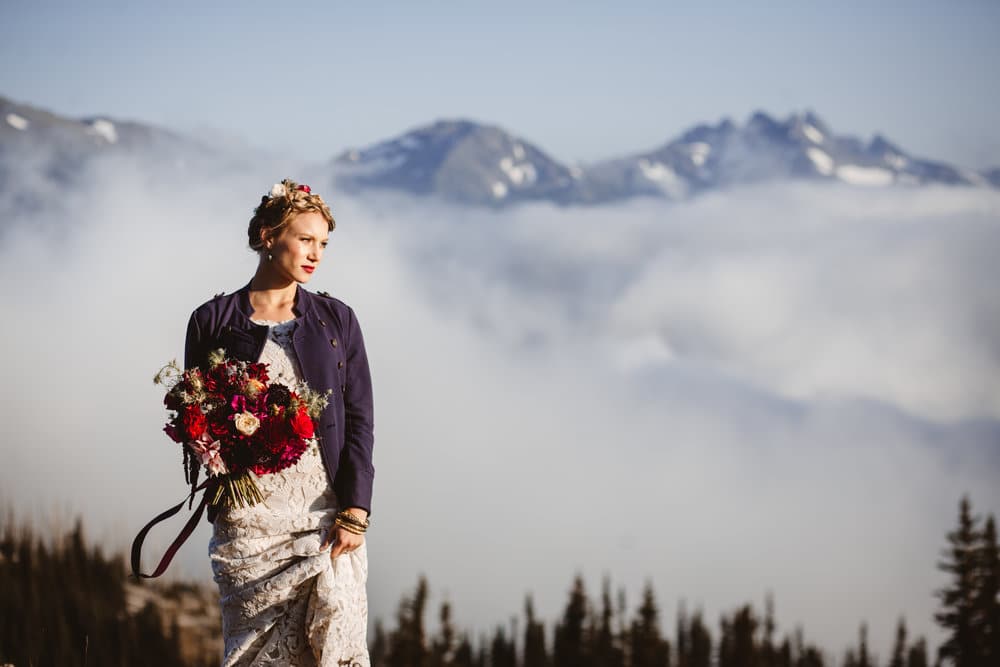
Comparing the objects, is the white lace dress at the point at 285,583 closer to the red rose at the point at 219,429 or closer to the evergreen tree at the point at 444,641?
the red rose at the point at 219,429

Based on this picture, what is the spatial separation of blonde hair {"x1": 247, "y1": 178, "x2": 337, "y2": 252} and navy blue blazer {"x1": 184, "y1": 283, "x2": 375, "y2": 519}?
15.2 inches

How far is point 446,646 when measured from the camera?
108312 millimetres

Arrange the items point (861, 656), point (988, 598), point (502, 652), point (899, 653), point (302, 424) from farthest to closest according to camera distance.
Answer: point (861, 656)
point (502, 652)
point (899, 653)
point (988, 598)
point (302, 424)

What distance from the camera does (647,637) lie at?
344 ft

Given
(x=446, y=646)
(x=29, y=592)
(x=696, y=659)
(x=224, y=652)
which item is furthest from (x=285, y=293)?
(x=696, y=659)

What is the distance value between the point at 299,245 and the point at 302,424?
981 millimetres

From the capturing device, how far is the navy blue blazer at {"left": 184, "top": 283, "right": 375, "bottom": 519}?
6148 millimetres

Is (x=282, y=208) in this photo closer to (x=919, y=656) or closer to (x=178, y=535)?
(x=178, y=535)

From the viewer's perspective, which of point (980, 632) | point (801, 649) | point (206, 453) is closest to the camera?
point (206, 453)

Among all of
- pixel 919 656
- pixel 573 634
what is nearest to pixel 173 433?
pixel 573 634

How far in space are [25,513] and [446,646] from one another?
3146 inches

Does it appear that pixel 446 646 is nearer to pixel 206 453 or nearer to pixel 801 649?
pixel 801 649

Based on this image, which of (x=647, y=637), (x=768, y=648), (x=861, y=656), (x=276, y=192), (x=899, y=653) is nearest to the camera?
(x=276, y=192)

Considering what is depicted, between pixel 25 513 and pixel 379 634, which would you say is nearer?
pixel 25 513
